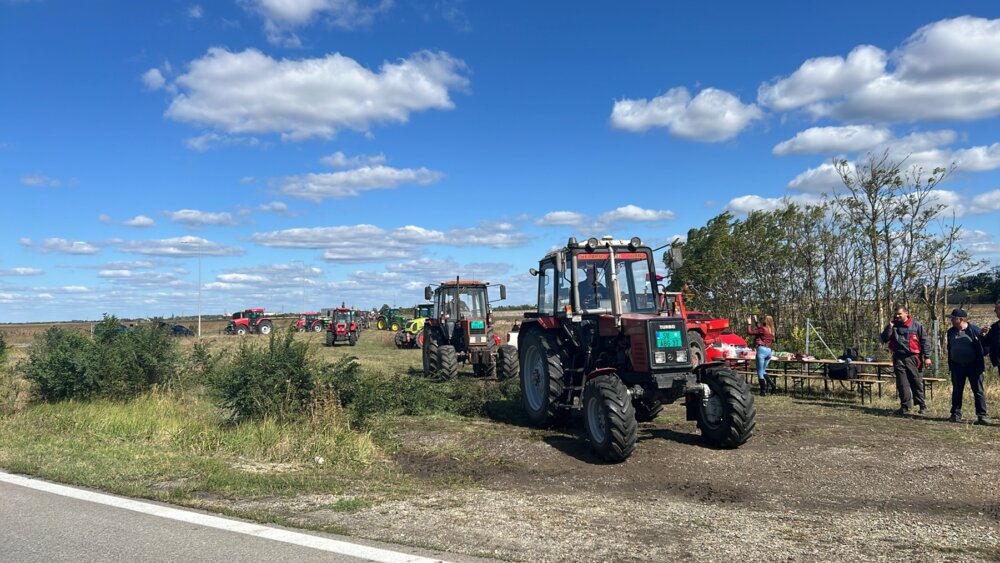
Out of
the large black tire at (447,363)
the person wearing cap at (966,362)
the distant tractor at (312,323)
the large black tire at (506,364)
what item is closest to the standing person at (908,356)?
the person wearing cap at (966,362)

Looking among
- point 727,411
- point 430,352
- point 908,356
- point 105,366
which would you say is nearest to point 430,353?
point 430,352

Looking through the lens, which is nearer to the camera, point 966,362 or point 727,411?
point 727,411

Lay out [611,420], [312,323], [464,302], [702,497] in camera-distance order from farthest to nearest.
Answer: [312,323], [464,302], [611,420], [702,497]

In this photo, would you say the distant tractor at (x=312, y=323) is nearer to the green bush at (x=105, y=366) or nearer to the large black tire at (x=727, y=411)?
the green bush at (x=105, y=366)

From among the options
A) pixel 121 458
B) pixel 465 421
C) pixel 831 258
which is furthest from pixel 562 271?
pixel 831 258

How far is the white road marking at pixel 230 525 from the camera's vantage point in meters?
4.50

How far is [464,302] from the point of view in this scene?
18469 mm

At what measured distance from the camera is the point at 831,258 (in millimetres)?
17578

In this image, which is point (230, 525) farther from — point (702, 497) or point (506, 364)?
point (506, 364)

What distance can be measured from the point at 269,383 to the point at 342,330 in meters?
25.4

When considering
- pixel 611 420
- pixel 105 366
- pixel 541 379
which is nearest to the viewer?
pixel 611 420

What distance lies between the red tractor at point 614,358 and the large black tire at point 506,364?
535cm

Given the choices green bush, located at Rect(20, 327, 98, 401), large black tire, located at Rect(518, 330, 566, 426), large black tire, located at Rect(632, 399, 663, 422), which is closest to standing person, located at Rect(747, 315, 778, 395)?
large black tire, located at Rect(632, 399, 663, 422)

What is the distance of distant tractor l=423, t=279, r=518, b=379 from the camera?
16.5 meters
